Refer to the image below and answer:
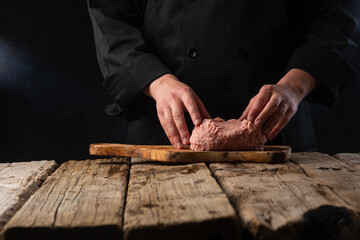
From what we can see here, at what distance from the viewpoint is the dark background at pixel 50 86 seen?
129 inches

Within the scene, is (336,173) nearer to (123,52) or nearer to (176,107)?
(176,107)

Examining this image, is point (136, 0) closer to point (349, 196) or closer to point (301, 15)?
point (301, 15)

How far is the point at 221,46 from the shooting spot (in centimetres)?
201

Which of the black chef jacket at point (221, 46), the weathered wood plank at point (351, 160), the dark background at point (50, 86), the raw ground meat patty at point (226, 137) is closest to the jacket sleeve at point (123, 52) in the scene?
the black chef jacket at point (221, 46)

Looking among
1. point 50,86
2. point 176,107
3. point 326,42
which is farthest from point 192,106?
point 50,86

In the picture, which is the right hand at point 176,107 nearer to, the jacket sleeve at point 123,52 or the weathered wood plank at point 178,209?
the jacket sleeve at point 123,52

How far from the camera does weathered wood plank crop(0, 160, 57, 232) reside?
3.37 ft

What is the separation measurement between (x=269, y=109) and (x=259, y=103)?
0.05 meters

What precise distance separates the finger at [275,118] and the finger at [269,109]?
44mm

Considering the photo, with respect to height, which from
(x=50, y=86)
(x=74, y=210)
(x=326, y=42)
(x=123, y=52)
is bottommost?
(x=50, y=86)

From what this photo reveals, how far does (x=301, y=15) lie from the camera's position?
2.17 metres

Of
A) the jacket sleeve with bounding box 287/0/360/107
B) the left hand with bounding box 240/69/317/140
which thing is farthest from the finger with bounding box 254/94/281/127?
the jacket sleeve with bounding box 287/0/360/107

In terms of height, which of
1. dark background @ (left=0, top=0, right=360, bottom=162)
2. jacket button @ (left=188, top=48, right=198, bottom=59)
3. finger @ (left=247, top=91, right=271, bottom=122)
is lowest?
dark background @ (left=0, top=0, right=360, bottom=162)

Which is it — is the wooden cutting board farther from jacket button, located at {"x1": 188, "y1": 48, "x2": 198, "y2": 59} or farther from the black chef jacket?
jacket button, located at {"x1": 188, "y1": 48, "x2": 198, "y2": 59}
